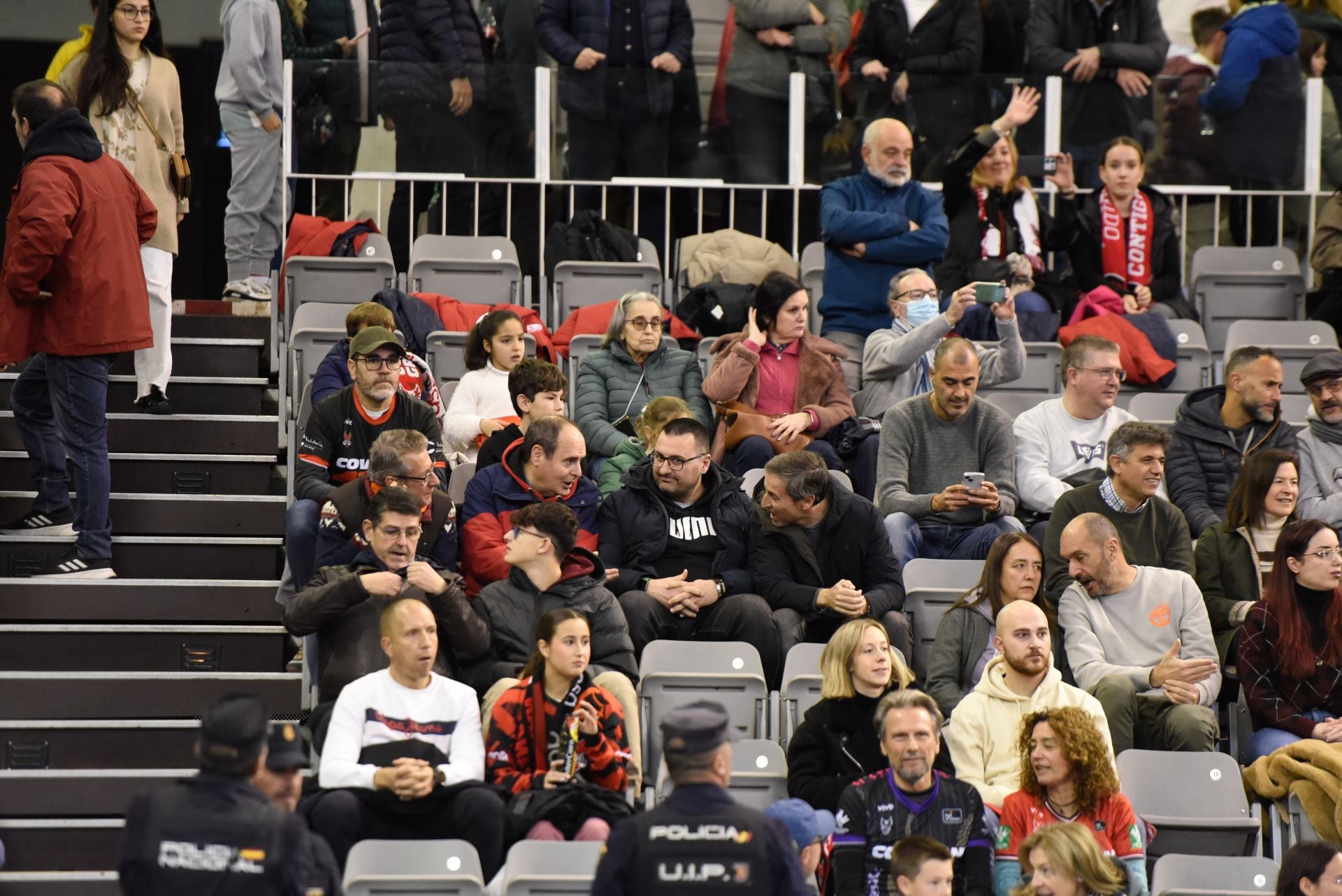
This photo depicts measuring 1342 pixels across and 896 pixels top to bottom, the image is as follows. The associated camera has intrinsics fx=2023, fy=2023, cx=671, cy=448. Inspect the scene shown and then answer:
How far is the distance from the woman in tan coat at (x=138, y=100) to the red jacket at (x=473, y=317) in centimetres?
119

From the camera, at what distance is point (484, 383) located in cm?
823

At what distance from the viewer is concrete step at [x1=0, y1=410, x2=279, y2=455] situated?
8.48 meters

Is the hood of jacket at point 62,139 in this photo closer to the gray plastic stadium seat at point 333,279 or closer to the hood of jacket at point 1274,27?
the gray plastic stadium seat at point 333,279

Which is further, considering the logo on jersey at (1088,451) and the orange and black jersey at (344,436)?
the logo on jersey at (1088,451)

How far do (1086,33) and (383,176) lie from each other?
376cm

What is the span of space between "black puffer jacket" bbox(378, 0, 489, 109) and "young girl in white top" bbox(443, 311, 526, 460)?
2.34 m

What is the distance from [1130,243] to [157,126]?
462 centimetres

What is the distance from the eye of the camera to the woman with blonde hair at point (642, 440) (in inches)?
298

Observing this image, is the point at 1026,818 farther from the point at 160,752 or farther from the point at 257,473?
the point at 257,473

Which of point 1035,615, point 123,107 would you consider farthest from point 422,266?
point 1035,615

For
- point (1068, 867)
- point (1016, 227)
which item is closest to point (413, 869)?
point (1068, 867)

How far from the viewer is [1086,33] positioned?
10648mm

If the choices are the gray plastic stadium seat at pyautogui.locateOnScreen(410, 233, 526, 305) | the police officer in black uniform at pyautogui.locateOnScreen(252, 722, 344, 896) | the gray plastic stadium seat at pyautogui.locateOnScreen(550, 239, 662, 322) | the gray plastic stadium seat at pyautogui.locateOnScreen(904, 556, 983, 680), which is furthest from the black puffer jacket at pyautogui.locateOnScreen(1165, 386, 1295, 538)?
the police officer in black uniform at pyautogui.locateOnScreen(252, 722, 344, 896)

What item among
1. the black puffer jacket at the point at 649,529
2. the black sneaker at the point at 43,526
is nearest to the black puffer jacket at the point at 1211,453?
the black puffer jacket at the point at 649,529
